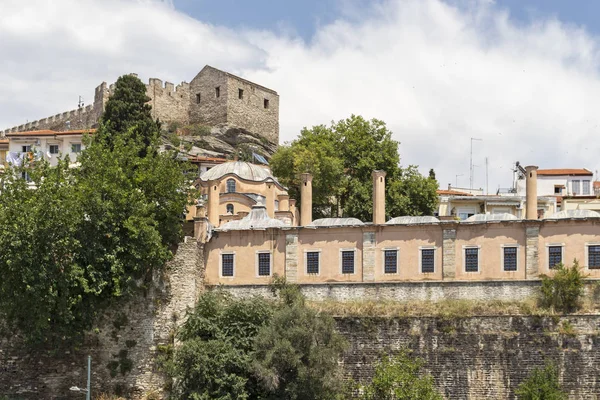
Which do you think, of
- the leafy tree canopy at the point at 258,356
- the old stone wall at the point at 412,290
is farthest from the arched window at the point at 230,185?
the leafy tree canopy at the point at 258,356

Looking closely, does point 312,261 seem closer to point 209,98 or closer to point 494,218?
point 494,218

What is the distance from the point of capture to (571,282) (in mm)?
39406

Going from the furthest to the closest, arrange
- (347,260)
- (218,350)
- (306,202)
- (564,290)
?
1. (306,202)
2. (347,260)
3. (564,290)
4. (218,350)

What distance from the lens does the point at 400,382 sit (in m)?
37.8

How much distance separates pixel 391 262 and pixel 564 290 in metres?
7.77

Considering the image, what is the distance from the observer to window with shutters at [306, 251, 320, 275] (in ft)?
144

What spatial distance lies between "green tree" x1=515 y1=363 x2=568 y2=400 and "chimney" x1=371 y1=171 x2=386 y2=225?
10.2 m

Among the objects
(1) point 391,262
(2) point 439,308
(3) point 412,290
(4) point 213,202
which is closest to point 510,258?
(2) point 439,308

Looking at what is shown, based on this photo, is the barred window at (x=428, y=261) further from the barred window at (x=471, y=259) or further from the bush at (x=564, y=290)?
the bush at (x=564, y=290)

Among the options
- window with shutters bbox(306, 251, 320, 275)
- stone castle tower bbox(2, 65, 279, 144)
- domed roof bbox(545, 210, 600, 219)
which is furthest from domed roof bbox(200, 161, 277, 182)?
stone castle tower bbox(2, 65, 279, 144)

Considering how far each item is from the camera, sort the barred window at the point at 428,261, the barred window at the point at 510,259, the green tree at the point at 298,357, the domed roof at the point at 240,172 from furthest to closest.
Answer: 1. the domed roof at the point at 240,172
2. the barred window at the point at 428,261
3. the barred window at the point at 510,259
4. the green tree at the point at 298,357

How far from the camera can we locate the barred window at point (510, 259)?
42000 millimetres

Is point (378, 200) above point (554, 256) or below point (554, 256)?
above

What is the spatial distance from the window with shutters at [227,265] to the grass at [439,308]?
4.42 m
